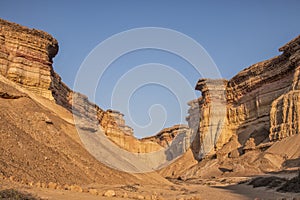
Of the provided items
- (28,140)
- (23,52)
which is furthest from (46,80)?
(28,140)

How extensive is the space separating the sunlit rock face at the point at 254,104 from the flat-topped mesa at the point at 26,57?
3288 centimetres

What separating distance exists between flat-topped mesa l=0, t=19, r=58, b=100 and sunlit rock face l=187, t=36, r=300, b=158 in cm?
3288

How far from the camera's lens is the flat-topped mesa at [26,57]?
3086 cm

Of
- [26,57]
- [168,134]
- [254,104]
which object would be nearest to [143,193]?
[26,57]

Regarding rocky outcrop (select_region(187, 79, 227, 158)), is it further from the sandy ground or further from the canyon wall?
the sandy ground

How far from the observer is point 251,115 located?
2312 inches

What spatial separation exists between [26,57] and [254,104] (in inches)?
1671

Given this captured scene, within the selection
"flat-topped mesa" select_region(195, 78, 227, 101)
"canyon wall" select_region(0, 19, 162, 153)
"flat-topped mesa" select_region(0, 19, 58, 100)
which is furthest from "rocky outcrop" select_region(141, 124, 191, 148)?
"flat-topped mesa" select_region(0, 19, 58, 100)

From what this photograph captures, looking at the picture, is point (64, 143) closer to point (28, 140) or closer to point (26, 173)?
point (28, 140)

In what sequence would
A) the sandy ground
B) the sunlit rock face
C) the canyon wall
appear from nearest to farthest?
the sandy ground < the canyon wall < the sunlit rock face

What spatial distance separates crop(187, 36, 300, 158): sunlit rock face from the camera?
44.8m

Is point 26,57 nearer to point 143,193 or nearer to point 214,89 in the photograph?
point 143,193

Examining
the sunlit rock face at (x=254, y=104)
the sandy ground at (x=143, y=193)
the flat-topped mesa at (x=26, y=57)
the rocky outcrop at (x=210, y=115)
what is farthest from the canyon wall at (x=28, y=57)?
the rocky outcrop at (x=210, y=115)

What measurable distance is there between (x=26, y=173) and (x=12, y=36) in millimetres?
24819
